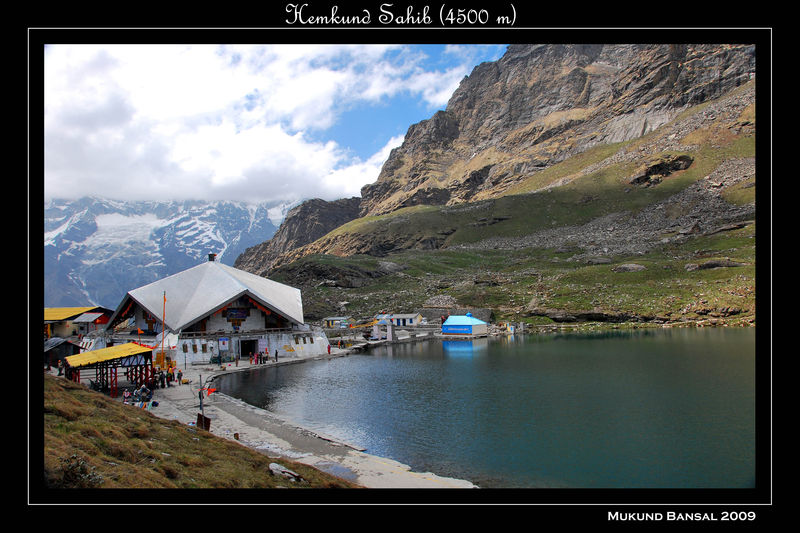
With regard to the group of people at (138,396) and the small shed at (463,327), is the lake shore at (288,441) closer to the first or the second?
the group of people at (138,396)

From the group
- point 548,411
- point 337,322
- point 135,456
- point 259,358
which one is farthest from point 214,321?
point 135,456

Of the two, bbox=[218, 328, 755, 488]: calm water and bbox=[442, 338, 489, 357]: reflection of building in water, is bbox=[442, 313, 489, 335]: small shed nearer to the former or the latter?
bbox=[442, 338, 489, 357]: reflection of building in water

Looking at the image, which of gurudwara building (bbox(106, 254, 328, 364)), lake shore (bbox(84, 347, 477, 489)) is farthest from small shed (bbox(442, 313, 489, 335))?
lake shore (bbox(84, 347, 477, 489))

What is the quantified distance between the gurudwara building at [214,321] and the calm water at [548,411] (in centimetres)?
548

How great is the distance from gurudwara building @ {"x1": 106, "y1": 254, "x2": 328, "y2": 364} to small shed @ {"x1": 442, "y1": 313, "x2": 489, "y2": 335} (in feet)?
79.4

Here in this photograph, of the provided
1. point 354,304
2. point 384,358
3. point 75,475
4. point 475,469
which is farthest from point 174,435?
point 354,304

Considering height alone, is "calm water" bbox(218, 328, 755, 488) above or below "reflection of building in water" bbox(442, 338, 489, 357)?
above

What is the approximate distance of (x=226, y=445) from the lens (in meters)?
13.9

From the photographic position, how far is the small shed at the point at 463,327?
218ft

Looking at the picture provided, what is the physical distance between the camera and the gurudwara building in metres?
41.8

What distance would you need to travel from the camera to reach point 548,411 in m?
22.5
